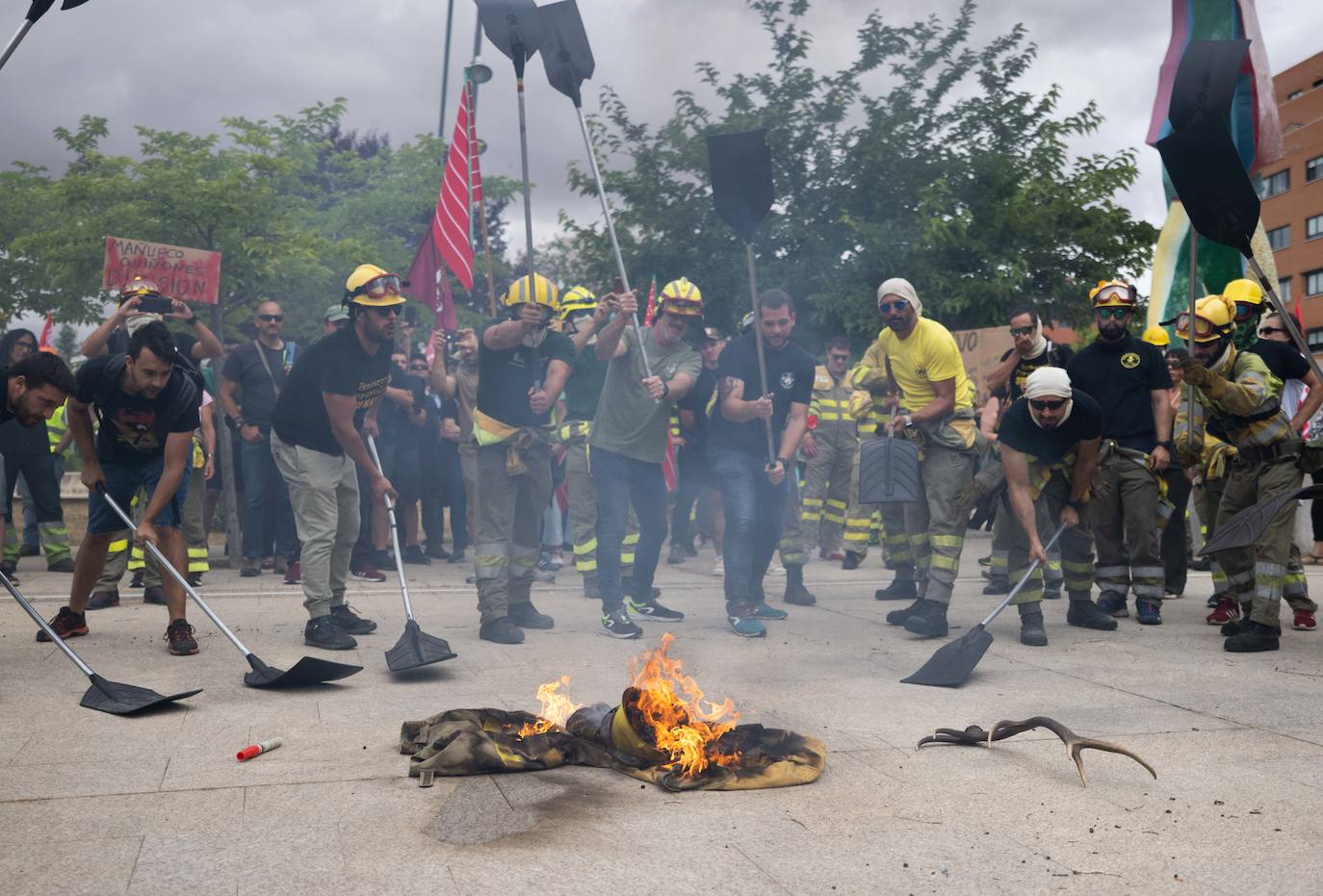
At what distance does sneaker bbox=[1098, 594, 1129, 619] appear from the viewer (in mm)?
7879

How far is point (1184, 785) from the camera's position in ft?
13.1

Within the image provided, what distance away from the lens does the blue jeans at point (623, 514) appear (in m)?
7.14

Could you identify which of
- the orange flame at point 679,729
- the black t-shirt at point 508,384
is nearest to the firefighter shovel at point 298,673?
the orange flame at point 679,729

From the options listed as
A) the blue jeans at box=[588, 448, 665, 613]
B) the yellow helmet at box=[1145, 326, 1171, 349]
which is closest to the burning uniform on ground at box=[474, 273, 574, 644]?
the blue jeans at box=[588, 448, 665, 613]

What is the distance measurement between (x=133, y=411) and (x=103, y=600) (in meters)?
2.09

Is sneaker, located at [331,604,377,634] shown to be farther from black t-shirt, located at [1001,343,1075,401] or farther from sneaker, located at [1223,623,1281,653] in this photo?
sneaker, located at [1223,623,1281,653]

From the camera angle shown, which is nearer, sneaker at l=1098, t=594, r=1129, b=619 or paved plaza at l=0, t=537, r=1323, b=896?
paved plaza at l=0, t=537, r=1323, b=896

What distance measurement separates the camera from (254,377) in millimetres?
9742

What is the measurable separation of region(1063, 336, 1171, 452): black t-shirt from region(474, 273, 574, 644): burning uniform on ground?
351 centimetres

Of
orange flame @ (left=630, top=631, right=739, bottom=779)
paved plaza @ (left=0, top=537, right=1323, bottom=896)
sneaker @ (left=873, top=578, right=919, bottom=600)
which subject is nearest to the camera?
paved plaza @ (left=0, top=537, right=1323, bottom=896)

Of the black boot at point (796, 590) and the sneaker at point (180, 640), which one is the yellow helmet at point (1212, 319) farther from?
the sneaker at point (180, 640)

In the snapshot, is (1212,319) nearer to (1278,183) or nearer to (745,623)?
(745,623)

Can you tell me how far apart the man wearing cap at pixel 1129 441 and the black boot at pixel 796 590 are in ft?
6.52

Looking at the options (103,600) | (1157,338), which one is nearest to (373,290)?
(103,600)
